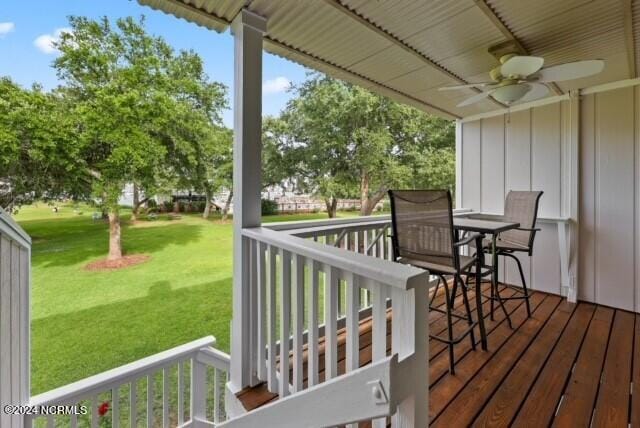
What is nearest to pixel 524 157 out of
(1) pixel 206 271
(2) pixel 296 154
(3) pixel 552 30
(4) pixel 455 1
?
(3) pixel 552 30

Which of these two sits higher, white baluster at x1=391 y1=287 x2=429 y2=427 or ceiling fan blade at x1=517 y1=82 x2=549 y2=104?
ceiling fan blade at x1=517 y1=82 x2=549 y2=104

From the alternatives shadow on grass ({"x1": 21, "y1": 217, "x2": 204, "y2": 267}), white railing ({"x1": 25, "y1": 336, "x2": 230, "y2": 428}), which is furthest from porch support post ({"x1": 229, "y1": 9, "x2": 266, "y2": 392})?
shadow on grass ({"x1": 21, "y1": 217, "x2": 204, "y2": 267})

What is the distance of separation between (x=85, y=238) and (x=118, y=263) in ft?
5.34

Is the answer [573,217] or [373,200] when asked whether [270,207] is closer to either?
[373,200]

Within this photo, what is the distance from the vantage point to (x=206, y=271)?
8.49 meters

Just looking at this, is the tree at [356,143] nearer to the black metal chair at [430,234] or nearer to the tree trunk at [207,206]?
the tree trunk at [207,206]

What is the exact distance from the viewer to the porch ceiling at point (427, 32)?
1.79 metres

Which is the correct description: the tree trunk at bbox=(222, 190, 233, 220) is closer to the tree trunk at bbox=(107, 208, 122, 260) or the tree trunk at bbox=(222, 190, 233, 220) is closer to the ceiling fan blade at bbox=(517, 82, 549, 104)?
the tree trunk at bbox=(107, 208, 122, 260)

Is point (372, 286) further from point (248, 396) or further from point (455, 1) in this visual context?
point (455, 1)

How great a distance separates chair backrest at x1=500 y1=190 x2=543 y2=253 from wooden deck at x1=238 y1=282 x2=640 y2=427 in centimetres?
73

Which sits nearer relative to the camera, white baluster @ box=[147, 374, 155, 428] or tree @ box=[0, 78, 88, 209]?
white baluster @ box=[147, 374, 155, 428]

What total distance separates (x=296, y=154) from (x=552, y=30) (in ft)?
26.1

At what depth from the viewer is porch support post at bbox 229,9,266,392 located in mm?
1796

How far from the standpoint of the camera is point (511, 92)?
2279 mm
